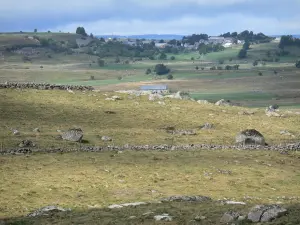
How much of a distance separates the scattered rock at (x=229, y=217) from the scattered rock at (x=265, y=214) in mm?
771

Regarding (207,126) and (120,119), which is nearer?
(207,126)

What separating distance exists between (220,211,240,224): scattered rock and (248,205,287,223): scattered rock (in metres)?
0.77

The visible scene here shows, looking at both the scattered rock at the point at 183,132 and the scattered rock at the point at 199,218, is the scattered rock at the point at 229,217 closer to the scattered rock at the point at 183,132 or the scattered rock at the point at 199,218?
the scattered rock at the point at 199,218

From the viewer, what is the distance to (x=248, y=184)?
147ft

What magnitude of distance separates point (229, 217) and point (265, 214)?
1809mm

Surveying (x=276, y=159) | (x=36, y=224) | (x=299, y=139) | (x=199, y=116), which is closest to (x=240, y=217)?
(x=36, y=224)

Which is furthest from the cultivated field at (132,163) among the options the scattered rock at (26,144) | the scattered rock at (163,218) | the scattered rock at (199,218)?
the scattered rock at (26,144)

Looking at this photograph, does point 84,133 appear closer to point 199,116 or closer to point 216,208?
point 199,116

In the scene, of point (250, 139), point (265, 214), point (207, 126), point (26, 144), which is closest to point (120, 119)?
point (207, 126)

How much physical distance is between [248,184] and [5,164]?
2136 centimetres

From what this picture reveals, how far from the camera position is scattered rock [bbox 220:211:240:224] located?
2616 cm

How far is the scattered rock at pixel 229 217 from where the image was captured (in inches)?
1030

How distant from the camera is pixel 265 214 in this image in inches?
1010

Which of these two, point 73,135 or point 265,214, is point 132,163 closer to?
point 73,135
